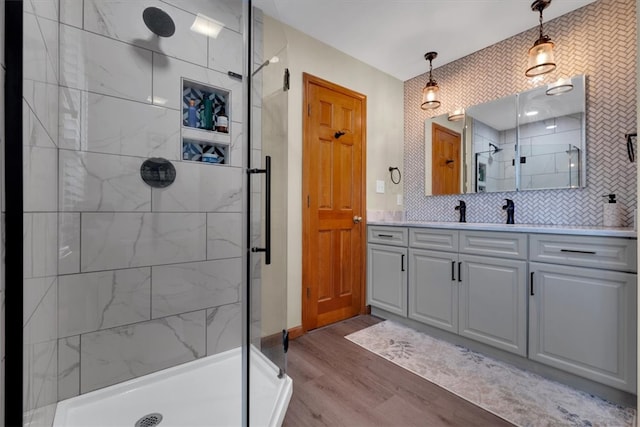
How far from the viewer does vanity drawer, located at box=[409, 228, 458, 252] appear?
7.16ft

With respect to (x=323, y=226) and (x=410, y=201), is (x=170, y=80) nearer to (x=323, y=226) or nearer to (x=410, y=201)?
(x=323, y=226)

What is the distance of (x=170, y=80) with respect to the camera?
169 centimetres

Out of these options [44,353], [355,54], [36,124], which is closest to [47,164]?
[36,124]

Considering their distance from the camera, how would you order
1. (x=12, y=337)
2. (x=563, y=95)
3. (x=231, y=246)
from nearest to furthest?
(x=12, y=337) < (x=231, y=246) < (x=563, y=95)

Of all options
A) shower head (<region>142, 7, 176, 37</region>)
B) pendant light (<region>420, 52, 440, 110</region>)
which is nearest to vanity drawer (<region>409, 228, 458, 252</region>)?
pendant light (<region>420, 52, 440, 110</region>)

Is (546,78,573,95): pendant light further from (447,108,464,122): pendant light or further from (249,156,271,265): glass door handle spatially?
(249,156,271,265): glass door handle

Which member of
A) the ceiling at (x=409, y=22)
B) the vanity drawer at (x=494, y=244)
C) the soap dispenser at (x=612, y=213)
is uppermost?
the ceiling at (x=409, y=22)

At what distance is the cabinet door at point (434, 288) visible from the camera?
7.10ft

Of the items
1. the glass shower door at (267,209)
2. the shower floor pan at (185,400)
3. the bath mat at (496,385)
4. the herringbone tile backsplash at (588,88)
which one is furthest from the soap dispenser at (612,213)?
the shower floor pan at (185,400)

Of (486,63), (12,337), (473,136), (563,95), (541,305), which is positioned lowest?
(541,305)

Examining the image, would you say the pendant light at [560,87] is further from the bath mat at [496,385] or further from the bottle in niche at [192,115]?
the bottle in niche at [192,115]

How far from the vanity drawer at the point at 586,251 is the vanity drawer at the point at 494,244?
6 centimetres

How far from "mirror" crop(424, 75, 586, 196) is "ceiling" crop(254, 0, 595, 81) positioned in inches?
20.5

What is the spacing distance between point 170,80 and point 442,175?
241 centimetres
